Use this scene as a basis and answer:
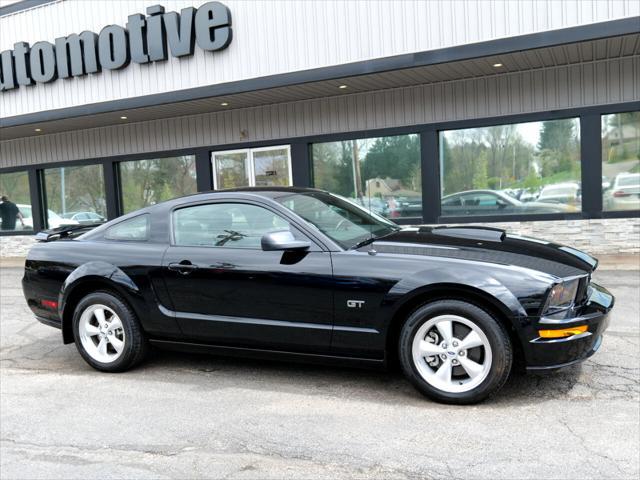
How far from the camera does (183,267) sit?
436 centimetres

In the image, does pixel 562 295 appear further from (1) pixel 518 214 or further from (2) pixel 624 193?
(2) pixel 624 193

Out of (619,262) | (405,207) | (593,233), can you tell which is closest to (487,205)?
(405,207)

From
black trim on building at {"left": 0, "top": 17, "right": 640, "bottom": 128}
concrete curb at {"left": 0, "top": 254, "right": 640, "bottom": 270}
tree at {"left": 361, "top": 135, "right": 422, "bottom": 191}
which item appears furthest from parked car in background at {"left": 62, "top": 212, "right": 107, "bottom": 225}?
concrete curb at {"left": 0, "top": 254, "right": 640, "bottom": 270}

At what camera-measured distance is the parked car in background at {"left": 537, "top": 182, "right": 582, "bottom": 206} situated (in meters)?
9.68

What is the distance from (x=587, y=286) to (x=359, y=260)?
1.61m

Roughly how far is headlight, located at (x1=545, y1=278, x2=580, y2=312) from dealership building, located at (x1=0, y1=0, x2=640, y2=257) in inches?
207

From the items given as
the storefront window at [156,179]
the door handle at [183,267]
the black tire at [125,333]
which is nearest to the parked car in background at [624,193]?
the door handle at [183,267]

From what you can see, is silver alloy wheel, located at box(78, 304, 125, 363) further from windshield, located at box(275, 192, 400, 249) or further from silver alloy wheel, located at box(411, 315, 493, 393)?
silver alloy wheel, located at box(411, 315, 493, 393)

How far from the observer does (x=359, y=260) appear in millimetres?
3891

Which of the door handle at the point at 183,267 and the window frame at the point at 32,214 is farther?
the window frame at the point at 32,214

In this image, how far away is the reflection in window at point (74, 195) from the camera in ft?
46.8

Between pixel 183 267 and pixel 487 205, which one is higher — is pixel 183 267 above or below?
below

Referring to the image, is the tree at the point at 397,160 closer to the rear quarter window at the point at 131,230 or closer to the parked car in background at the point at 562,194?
the parked car in background at the point at 562,194

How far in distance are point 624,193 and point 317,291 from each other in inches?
301
